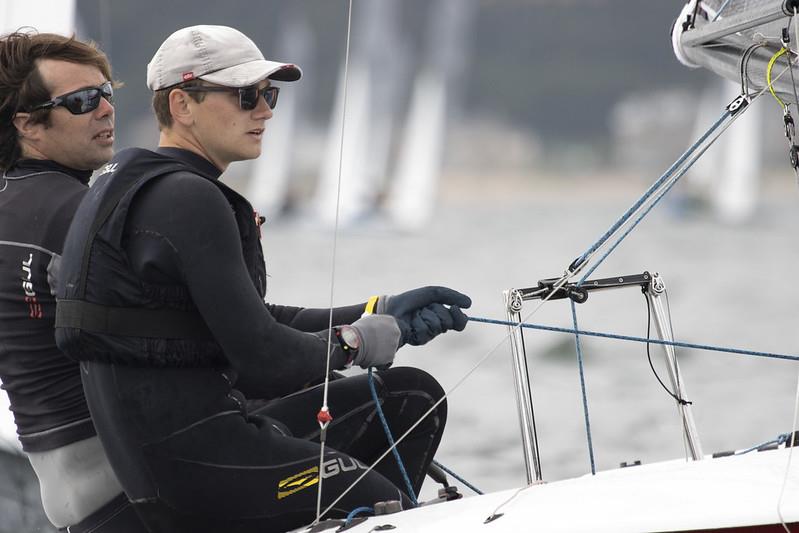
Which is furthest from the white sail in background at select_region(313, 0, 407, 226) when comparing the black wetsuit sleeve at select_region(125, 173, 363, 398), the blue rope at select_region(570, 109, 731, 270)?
the black wetsuit sleeve at select_region(125, 173, 363, 398)

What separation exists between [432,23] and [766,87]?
25410mm

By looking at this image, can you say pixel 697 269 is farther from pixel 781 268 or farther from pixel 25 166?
pixel 25 166

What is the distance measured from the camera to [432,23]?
1056 inches

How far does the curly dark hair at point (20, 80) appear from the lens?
1.76 metres

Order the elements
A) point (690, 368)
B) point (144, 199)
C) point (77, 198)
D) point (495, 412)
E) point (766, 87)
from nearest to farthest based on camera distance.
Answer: point (144, 199)
point (77, 198)
point (766, 87)
point (495, 412)
point (690, 368)

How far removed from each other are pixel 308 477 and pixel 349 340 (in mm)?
Answer: 192

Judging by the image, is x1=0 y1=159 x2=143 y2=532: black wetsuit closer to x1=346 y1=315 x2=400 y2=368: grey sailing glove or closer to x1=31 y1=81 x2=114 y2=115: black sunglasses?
x1=31 y1=81 x2=114 y2=115: black sunglasses

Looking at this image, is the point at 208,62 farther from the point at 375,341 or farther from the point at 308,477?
the point at 308,477

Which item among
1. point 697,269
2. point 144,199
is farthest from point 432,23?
point 144,199

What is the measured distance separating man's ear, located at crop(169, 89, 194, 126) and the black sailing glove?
14.7 inches

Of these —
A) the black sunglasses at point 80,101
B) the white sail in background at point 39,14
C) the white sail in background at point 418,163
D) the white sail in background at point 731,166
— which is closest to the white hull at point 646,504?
the black sunglasses at point 80,101

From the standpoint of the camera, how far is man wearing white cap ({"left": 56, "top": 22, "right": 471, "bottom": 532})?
142cm

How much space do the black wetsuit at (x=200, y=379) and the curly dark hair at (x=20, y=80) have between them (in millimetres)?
338

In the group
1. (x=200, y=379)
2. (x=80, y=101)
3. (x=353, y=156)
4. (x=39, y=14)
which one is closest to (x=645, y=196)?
(x=200, y=379)
